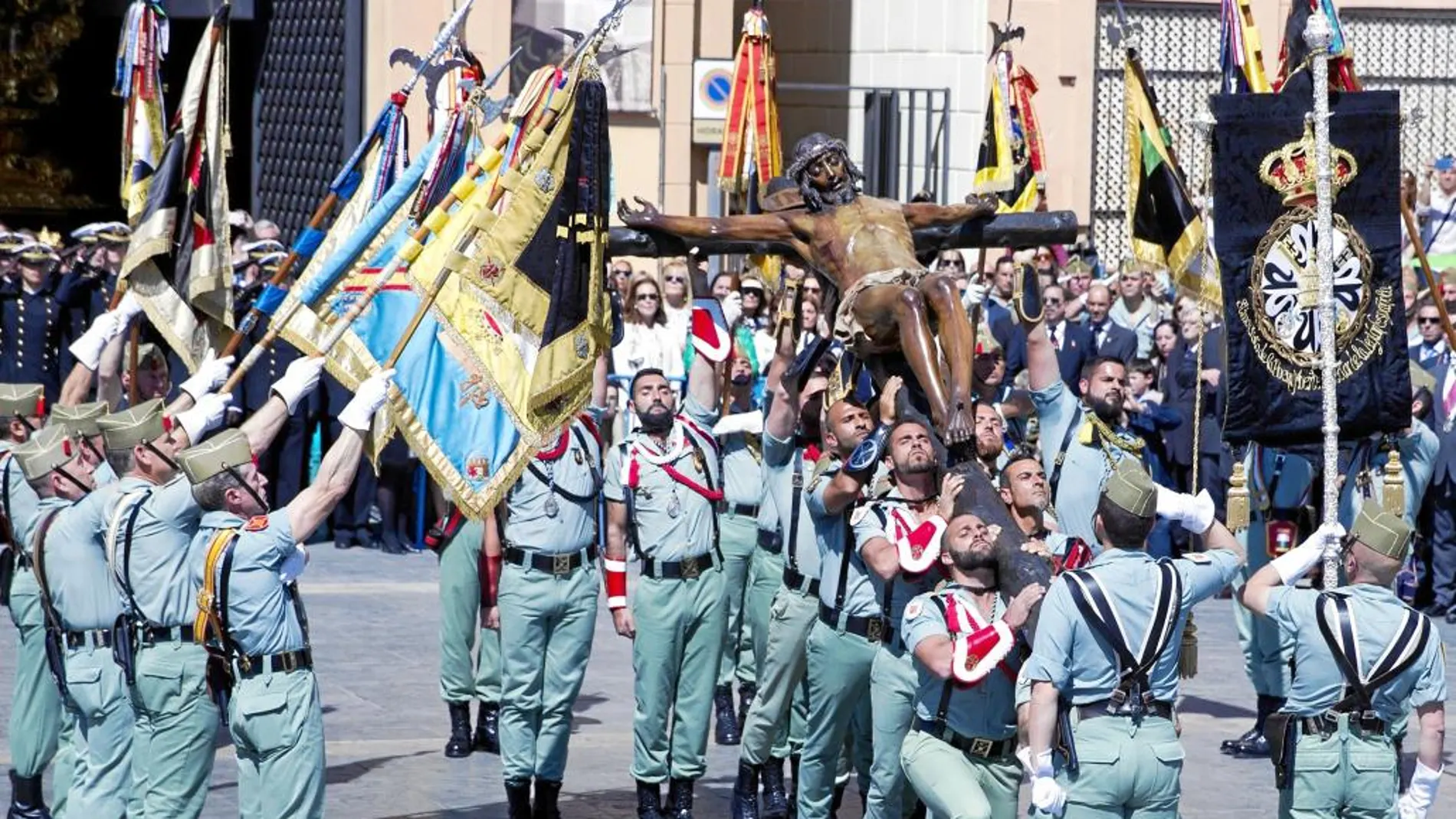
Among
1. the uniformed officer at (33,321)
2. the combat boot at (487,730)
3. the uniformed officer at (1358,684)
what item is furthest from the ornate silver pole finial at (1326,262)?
the uniformed officer at (33,321)

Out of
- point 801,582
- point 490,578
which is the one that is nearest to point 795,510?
point 801,582

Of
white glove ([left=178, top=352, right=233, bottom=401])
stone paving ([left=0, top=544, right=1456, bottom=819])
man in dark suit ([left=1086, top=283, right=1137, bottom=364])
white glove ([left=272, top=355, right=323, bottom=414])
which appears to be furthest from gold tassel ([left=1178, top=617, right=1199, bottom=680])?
man in dark suit ([left=1086, top=283, right=1137, bottom=364])

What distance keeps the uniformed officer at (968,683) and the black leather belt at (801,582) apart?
217 cm

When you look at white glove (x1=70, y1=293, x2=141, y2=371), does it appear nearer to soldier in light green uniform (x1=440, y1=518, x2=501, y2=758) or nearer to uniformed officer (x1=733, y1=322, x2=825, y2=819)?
soldier in light green uniform (x1=440, y1=518, x2=501, y2=758)

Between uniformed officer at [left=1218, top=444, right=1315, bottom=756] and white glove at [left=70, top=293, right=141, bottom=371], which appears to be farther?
uniformed officer at [left=1218, top=444, right=1315, bottom=756]

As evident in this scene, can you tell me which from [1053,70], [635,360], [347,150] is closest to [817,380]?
[635,360]

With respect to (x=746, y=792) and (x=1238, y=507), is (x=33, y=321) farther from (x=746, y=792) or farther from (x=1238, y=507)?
(x=1238, y=507)

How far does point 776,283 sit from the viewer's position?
13422 millimetres

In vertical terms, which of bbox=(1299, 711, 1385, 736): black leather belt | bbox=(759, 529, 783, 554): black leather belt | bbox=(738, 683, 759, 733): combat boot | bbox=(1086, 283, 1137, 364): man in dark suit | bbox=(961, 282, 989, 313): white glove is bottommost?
bbox=(738, 683, 759, 733): combat boot

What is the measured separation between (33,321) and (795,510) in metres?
10.2

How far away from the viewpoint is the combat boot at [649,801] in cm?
1167

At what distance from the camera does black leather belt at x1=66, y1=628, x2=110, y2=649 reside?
10.6m

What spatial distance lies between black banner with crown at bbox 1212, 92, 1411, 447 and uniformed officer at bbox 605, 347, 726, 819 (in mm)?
2569

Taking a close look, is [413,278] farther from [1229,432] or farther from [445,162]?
[1229,432]
